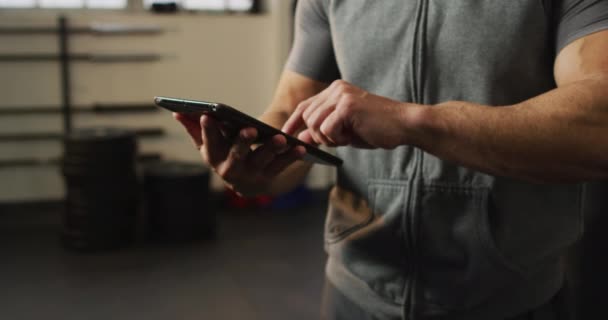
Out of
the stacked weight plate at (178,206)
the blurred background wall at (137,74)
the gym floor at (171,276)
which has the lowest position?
the gym floor at (171,276)

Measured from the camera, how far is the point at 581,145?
0.79 meters

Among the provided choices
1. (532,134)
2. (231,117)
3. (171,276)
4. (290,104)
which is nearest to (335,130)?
(231,117)

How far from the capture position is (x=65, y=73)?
450 centimetres

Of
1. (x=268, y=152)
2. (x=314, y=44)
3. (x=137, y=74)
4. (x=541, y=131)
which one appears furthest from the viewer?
(x=137, y=74)

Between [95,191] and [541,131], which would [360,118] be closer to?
[541,131]

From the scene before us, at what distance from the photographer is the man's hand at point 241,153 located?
0.93 m

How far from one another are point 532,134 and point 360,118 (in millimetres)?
212

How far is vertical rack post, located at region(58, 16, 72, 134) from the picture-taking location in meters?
4.46

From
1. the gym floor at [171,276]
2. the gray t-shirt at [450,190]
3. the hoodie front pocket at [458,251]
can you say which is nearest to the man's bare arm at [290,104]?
the gray t-shirt at [450,190]

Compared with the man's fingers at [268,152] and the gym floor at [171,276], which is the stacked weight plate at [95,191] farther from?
the man's fingers at [268,152]

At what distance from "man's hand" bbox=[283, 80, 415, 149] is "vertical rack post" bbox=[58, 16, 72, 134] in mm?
4020

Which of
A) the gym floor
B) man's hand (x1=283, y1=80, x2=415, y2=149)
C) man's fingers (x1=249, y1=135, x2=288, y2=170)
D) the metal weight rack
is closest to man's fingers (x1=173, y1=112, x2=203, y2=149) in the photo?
man's fingers (x1=249, y1=135, x2=288, y2=170)

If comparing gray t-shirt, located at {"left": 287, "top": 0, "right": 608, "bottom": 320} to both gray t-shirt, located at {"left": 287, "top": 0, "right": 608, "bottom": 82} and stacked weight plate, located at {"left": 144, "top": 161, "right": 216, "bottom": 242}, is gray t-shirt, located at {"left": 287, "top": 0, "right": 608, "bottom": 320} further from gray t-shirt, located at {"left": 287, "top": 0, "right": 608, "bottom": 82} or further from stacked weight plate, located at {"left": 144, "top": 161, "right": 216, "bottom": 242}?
stacked weight plate, located at {"left": 144, "top": 161, "right": 216, "bottom": 242}

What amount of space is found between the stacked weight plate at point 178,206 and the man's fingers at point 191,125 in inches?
120
